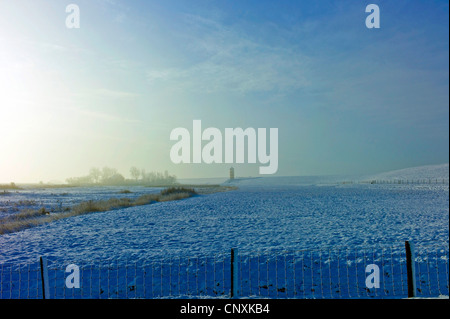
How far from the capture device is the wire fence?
9922 mm

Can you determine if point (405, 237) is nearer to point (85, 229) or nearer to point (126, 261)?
point (126, 261)

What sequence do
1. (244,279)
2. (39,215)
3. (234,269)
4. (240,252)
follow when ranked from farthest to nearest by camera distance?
1. (39,215)
2. (240,252)
3. (244,279)
4. (234,269)

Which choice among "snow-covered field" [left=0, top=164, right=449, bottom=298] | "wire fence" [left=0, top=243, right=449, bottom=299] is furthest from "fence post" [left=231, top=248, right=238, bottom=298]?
"snow-covered field" [left=0, top=164, right=449, bottom=298]

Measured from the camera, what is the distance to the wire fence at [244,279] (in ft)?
32.6

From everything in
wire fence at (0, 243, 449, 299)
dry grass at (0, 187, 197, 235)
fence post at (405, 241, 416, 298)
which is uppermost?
fence post at (405, 241, 416, 298)

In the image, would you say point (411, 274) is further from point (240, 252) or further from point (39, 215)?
point (39, 215)

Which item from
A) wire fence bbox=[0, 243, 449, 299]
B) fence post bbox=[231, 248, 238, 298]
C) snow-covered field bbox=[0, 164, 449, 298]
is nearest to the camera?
fence post bbox=[231, 248, 238, 298]

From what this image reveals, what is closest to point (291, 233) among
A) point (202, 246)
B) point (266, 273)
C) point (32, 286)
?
point (202, 246)

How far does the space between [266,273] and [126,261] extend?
5.52 meters

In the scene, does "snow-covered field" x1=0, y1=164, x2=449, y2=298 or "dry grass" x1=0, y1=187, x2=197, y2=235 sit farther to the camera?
"dry grass" x1=0, y1=187, x2=197, y2=235

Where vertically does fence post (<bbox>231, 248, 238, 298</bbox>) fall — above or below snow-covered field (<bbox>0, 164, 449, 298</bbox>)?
above

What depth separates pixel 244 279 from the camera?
1116 cm

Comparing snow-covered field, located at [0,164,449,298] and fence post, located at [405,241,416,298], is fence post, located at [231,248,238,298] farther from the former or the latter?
fence post, located at [405,241,416,298]

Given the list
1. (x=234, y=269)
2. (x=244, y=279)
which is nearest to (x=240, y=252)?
(x=244, y=279)
